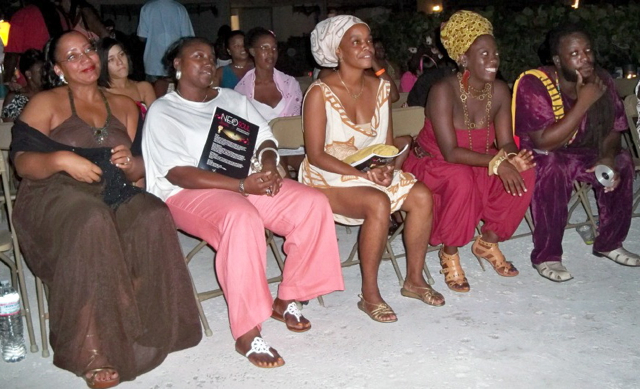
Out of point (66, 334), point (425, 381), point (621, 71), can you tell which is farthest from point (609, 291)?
point (621, 71)

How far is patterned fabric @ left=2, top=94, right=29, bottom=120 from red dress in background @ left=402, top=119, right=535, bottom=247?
3.19 metres

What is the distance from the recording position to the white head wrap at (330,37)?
14.0ft

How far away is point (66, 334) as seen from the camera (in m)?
3.28

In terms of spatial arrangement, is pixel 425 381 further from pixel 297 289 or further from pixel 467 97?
pixel 467 97

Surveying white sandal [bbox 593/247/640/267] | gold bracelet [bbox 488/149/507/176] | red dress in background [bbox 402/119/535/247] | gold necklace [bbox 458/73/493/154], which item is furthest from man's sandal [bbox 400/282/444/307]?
white sandal [bbox 593/247/640/267]

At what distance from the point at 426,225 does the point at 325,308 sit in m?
0.75

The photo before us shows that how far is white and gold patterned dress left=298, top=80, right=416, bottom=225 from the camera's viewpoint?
415 centimetres

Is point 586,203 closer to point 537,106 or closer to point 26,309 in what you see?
point 537,106

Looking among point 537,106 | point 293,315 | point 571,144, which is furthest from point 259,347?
point 571,144

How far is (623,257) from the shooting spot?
481cm

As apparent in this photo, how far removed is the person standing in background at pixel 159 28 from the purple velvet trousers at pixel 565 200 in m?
3.79

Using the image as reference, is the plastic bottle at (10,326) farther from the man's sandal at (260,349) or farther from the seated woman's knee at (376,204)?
the seated woman's knee at (376,204)

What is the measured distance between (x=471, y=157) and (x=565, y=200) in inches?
29.2

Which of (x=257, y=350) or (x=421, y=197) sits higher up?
(x=421, y=197)
